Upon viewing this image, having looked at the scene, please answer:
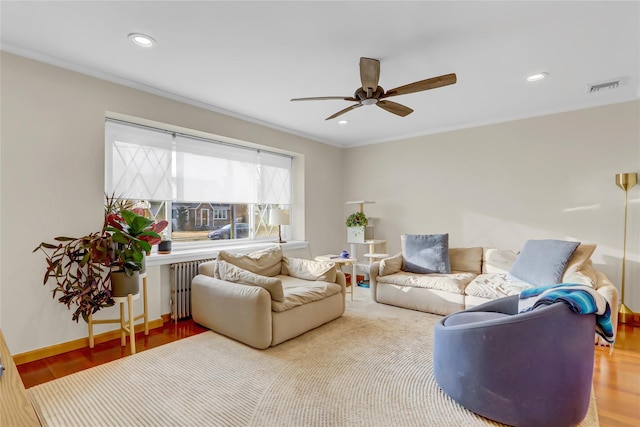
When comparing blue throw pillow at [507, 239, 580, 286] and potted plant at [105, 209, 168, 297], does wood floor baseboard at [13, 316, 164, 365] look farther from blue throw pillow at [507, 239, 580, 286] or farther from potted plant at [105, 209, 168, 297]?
blue throw pillow at [507, 239, 580, 286]

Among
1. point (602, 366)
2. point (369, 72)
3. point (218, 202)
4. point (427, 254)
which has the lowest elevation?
point (602, 366)

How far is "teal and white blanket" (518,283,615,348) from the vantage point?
5.83 ft

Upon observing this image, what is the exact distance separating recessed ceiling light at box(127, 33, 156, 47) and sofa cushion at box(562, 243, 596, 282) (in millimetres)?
4394

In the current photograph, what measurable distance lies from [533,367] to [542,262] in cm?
201

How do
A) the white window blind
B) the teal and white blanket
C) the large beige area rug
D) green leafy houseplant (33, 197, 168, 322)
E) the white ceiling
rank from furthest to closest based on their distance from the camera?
the white window blind, green leafy houseplant (33, 197, 168, 322), the white ceiling, the large beige area rug, the teal and white blanket

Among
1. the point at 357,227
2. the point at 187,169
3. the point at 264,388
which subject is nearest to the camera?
the point at 264,388

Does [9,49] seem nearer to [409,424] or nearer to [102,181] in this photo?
[102,181]

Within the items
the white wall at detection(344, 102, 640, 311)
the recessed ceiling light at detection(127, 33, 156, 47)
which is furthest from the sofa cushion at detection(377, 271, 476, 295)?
the recessed ceiling light at detection(127, 33, 156, 47)

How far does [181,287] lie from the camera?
12.1 ft

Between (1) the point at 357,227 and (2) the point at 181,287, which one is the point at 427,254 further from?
(2) the point at 181,287

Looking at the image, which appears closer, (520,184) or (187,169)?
(187,169)

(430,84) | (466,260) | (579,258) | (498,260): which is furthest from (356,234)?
(430,84)

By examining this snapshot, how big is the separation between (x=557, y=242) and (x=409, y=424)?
282 centimetres

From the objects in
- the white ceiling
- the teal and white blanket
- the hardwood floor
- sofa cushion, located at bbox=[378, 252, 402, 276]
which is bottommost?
the hardwood floor
